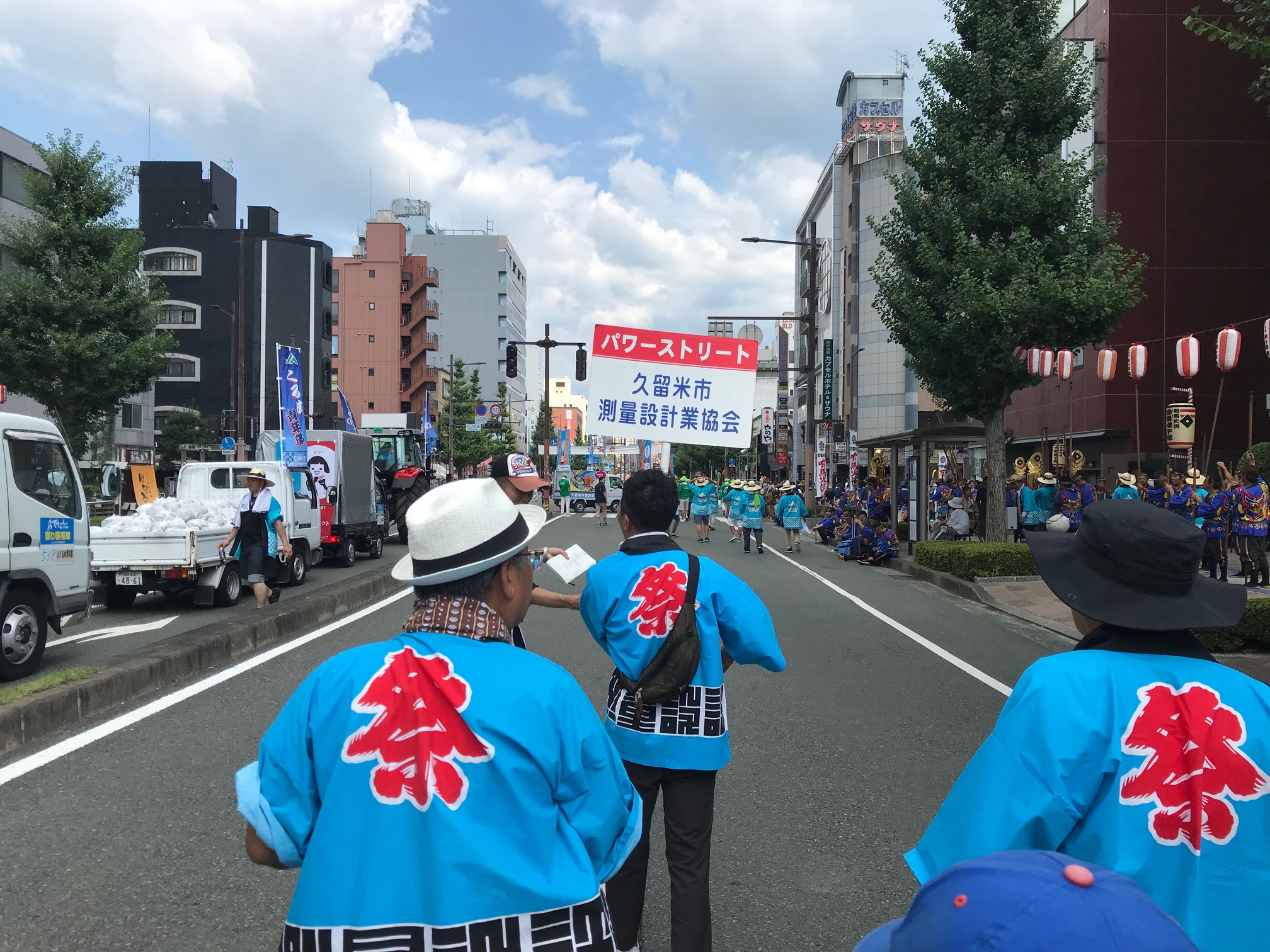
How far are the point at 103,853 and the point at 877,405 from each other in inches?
1853

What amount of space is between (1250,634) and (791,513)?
13.5m

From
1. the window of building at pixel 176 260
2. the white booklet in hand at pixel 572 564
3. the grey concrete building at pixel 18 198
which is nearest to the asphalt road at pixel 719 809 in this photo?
the white booklet in hand at pixel 572 564

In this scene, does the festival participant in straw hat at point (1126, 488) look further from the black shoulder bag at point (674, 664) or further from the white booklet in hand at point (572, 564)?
the black shoulder bag at point (674, 664)

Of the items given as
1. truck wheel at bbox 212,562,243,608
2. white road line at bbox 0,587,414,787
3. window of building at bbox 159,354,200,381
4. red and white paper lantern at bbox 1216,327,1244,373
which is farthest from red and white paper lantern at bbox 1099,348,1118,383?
window of building at bbox 159,354,200,381

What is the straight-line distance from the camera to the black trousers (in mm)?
3176

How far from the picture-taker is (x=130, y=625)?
1174cm

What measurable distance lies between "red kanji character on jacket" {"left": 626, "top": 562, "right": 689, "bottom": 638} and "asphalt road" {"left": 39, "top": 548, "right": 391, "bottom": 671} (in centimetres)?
633

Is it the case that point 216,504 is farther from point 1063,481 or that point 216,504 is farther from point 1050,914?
point 1063,481

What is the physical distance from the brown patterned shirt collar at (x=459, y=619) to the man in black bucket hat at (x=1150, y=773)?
0.95m

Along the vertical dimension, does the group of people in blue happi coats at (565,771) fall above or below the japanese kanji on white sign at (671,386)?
below

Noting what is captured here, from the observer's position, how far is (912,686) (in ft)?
26.9

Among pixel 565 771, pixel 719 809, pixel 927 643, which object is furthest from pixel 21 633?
pixel 927 643

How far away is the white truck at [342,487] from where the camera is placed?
19094 mm

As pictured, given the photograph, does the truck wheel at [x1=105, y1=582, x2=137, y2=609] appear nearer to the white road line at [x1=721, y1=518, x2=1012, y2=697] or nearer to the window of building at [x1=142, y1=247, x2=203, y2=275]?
the white road line at [x1=721, y1=518, x2=1012, y2=697]
